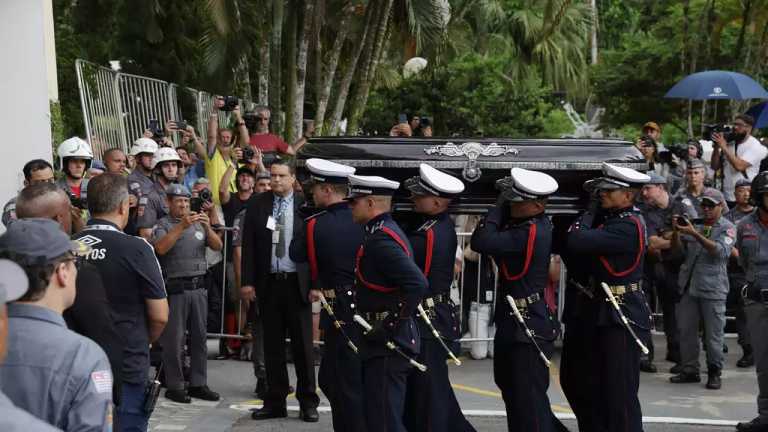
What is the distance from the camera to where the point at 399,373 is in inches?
267

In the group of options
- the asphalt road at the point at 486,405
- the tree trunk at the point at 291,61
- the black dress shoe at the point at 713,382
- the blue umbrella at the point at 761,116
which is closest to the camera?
the asphalt road at the point at 486,405

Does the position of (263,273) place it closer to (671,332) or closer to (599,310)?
(599,310)

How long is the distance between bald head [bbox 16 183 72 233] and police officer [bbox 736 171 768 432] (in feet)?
16.8

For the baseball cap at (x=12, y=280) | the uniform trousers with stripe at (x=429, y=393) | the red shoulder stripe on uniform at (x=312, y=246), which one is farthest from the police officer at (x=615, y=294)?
the baseball cap at (x=12, y=280)

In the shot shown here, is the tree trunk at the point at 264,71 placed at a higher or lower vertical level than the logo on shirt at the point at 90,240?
higher

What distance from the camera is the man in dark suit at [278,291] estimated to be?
29.1ft

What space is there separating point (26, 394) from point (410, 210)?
14.6 feet

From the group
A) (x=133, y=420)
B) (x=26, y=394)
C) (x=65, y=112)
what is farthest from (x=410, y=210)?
(x=65, y=112)

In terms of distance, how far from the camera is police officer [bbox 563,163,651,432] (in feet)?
24.6

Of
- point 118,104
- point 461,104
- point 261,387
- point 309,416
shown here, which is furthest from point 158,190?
point 461,104

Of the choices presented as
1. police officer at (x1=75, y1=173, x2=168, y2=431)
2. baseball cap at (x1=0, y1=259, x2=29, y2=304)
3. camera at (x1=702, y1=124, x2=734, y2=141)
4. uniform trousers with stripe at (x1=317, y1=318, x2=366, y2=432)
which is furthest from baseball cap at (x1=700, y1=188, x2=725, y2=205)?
baseball cap at (x1=0, y1=259, x2=29, y2=304)

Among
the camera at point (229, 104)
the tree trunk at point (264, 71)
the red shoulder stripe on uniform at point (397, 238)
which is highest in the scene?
the tree trunk at point (264, 71)

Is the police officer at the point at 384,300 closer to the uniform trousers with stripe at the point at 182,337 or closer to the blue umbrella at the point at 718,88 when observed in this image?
the uniform trousers with stripe at the point at 182,337

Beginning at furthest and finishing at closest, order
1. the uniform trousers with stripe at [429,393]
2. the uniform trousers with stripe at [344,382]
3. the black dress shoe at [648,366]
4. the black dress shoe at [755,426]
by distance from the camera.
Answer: the black dress shoe at [648,366], the black dress shoe at [755,426], the uniform trousers with stripe at [344,382], the uniform trousers with stripe at [429,393]
